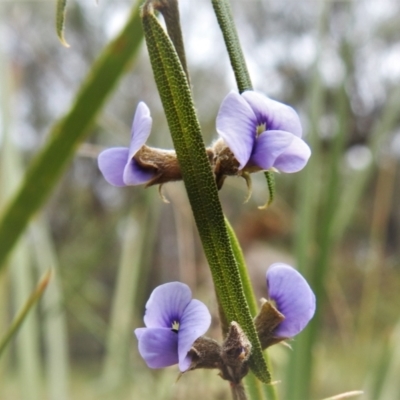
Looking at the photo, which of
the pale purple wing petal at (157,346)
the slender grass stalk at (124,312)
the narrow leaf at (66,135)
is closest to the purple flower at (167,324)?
the pale purple wing petal at (157,346)

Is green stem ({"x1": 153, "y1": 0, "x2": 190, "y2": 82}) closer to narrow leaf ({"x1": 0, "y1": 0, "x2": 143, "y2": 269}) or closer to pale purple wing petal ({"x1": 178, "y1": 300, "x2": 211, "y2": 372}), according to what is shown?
pale purple wing petal ({"x1": 178, "y1": 300, "x2": 211, "y2": 372})

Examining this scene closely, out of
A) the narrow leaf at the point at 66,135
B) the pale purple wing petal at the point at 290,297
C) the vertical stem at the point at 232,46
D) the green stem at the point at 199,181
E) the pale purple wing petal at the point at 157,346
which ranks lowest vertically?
the pale purple wing petal at the point at 157,346

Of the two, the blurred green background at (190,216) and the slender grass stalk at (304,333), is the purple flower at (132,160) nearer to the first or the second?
the blurred green background at (190,216)

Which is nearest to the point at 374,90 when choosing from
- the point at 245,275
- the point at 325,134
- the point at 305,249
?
the point at 325,134

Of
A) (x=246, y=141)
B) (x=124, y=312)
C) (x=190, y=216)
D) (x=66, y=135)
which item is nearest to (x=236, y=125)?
(x=246, y=141)

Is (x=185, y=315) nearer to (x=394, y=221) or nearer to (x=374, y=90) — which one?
(x=374, y=90)

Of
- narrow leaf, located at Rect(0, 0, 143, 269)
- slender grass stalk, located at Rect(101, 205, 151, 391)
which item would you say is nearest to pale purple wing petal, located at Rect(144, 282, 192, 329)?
narrow leaf, located at Rect(0, 0, 143, 269)
